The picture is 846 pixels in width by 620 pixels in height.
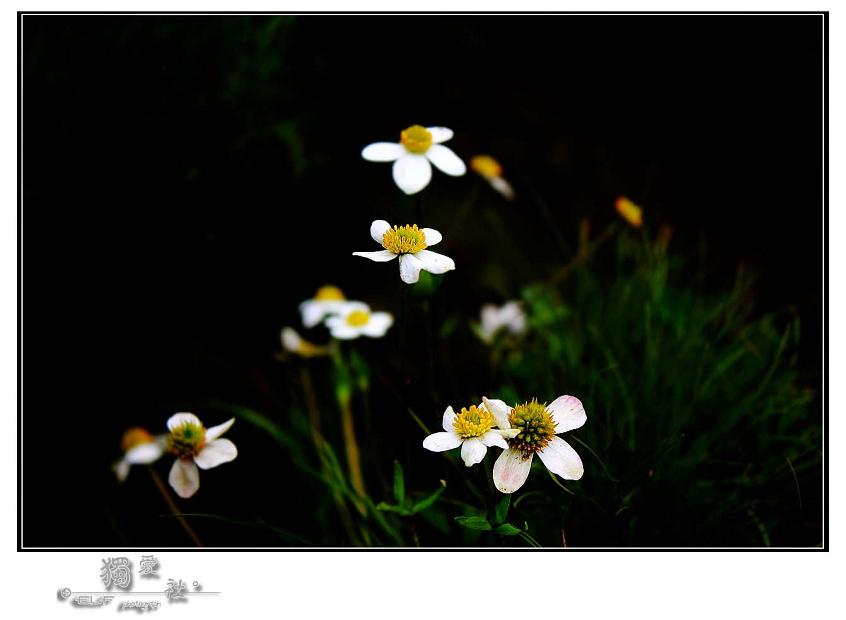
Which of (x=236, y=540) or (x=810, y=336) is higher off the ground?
(x=810, y=336)

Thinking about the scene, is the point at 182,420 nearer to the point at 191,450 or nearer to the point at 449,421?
the point at 191,450

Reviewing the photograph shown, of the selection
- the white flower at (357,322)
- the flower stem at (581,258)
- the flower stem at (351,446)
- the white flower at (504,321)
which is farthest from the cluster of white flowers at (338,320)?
the flower stem at (581,258)

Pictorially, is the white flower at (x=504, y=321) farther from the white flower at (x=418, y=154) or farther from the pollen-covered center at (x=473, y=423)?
the pollen-covered center at (x=473, y=423)

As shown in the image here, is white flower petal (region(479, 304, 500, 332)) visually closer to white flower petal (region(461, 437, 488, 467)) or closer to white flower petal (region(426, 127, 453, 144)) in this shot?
white flower petal (region(426, 127, 453, 144))

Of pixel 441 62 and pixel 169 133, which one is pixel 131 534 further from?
pixel 441 62

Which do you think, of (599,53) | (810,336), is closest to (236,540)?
(810,336)

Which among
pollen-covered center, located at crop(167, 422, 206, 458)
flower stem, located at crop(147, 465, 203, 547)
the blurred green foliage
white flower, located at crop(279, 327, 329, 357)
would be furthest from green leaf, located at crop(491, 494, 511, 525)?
white flower, located at crop(279, 327, 329, 357)
